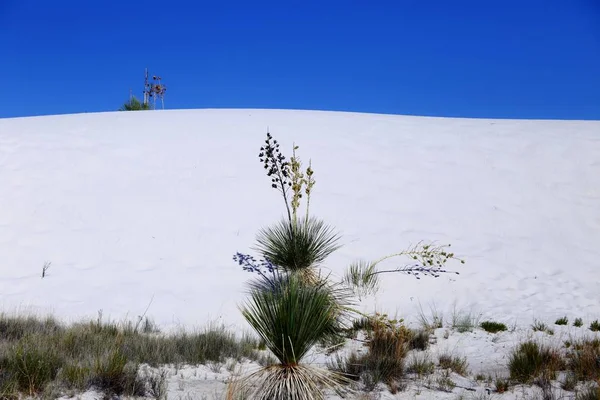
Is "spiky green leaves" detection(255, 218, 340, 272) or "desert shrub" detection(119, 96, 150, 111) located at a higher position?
"desert shrub" detection(119, 96, 150, 111)

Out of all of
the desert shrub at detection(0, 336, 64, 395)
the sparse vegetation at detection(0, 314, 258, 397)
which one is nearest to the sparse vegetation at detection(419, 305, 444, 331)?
the sparse vegetation at detection(0, 314, 258, 397)

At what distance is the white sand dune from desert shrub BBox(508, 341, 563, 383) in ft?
7.16

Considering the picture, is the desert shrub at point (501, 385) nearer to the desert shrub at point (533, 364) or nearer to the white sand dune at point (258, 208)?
the desert shrub at point (533, 364)

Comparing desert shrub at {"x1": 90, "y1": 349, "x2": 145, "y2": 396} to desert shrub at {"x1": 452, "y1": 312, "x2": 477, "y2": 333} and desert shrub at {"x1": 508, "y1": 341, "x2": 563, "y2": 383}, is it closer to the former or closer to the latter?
desert shrub at {"x1": 508, "y1": 341, "x2": 563, "y2": 383}

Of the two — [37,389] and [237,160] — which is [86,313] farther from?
[237,160]

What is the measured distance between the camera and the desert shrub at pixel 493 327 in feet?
20.9

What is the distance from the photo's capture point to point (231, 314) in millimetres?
7383

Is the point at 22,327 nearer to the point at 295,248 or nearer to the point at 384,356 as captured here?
the point at 295,248

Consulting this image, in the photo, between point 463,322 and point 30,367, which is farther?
point 463,322

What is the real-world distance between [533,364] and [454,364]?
0.71m

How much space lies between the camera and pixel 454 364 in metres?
4.86

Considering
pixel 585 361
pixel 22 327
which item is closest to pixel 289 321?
pixel 585 361

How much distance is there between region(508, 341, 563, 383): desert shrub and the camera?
4.42 meters

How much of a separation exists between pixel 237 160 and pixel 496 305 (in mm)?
7455
